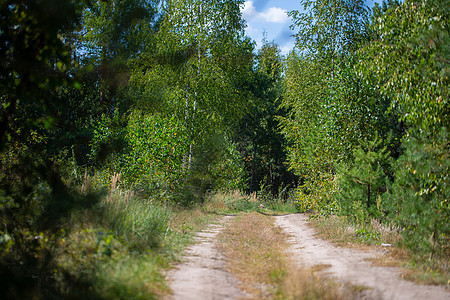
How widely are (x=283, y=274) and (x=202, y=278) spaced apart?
120 centimetres

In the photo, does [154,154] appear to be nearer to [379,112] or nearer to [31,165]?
[379,112]

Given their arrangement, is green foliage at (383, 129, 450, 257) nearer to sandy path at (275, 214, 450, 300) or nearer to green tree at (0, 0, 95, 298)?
sandy path at (275, 214, 450, 300)

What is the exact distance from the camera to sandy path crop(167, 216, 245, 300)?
436 cm

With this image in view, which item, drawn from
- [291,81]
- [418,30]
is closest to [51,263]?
[418,30]

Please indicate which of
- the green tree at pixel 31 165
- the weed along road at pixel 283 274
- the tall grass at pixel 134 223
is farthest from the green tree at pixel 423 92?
the green tree at pixel 31 165

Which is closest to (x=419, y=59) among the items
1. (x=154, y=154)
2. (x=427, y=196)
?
(x=427, y=196)

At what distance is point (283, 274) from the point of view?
5.54 metres

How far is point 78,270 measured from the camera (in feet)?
15.4

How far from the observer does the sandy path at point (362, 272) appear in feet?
15.3

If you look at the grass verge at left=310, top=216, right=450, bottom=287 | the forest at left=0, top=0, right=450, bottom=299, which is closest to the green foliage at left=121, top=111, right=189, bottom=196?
the forest at left=0, top=0, right=450, bottom=299

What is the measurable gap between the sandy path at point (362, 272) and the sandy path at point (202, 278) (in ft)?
4.71

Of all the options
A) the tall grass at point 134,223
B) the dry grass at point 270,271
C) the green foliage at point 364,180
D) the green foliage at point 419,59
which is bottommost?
the dry grass at point 270,271

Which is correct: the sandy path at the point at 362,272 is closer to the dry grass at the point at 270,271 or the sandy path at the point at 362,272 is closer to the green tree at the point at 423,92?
the dry grass at the point at 270,271

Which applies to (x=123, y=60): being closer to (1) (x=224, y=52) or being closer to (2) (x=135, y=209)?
(1) (x=224, y=52)
